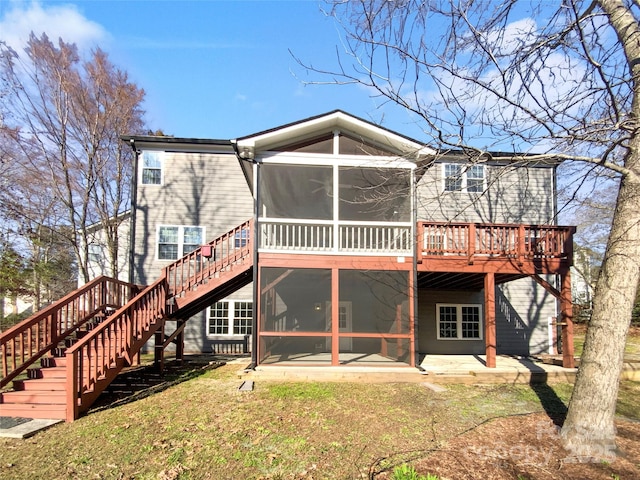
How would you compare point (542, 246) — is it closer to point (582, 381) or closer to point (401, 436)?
point (582, 381)

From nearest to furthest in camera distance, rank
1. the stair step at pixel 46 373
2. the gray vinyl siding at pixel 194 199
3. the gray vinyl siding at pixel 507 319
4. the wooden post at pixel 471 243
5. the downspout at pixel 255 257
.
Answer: the stair step at pixel 46 373
the downspout at pixel 255 257
the wooden post at pixel 471 243
the gray vinyl siding at pixel 507 319
the gray vinyl siding at pixel 194 199

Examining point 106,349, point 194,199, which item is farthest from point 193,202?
point 106,349

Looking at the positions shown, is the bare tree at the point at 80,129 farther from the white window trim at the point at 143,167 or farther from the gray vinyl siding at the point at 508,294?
the gray vinyl siding at the point at 508,294

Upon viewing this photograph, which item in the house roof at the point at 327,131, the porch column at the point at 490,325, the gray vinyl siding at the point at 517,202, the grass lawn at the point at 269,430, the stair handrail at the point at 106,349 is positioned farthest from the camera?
the gray vinyl siding at the point at 517,202

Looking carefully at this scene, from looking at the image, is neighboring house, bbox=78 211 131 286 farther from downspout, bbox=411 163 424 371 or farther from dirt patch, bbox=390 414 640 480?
dirt patch, bbox=390 414 640 480

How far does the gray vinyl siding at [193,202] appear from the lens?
1382cm

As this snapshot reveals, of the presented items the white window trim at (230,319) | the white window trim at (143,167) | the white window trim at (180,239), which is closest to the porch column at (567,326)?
the white window trim at (230,319)

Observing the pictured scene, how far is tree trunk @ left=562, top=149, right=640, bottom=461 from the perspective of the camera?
15.6ft

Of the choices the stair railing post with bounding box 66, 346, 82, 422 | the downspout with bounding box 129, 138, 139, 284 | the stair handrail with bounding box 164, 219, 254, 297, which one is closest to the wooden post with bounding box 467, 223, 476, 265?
the stair handrail with bounding box 164, 219, 254, 297

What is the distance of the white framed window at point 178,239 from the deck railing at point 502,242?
8074mm

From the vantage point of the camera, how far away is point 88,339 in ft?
20.6

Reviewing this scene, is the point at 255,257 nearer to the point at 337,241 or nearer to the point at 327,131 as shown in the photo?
the point at 337,241

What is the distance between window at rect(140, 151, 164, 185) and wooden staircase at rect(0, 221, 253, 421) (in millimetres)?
5133

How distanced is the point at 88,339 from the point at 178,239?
26.1ft
